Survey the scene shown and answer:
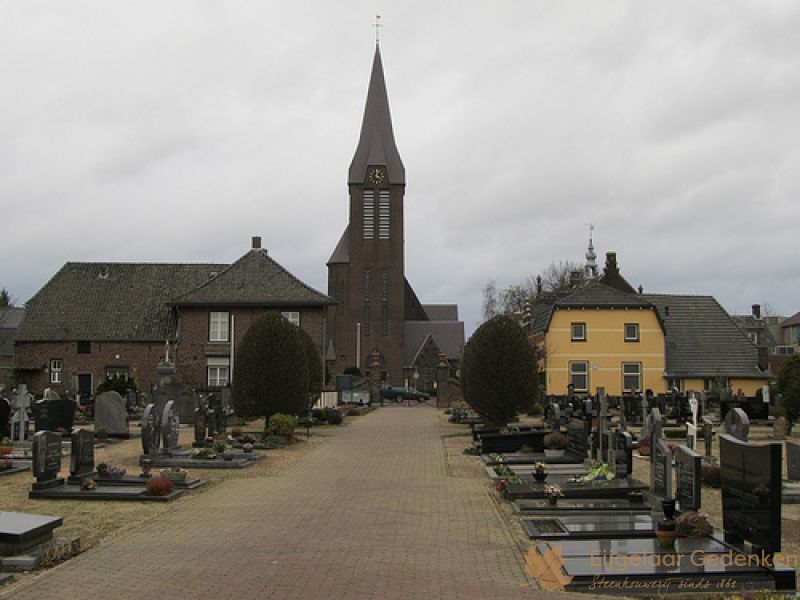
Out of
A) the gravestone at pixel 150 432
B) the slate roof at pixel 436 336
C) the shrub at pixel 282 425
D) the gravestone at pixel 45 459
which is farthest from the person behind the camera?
the slate roof at pixel 436 336

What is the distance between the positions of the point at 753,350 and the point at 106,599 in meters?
43.8

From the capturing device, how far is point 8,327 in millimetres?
61250

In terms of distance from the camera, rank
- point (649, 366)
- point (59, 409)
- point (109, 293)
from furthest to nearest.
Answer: point (109, 293) < point (649, 366) < point (59, 409)

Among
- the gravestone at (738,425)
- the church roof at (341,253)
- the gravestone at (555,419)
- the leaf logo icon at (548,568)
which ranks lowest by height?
the leaf logo icon at (548,568)

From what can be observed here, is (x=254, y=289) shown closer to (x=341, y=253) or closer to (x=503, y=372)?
(x=503, y=372)

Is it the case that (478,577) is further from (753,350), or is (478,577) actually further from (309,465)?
(753,350)

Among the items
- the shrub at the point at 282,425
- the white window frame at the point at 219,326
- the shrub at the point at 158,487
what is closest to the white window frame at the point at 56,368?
the white window frame at the point at 219,326

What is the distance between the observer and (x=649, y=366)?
45938 millimetres

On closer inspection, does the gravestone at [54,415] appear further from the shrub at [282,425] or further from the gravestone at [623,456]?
the gravestone at [623,456]

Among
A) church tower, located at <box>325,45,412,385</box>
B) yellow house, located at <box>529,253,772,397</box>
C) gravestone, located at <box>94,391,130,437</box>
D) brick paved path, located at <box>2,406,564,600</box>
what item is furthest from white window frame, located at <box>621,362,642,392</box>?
brick paved path, located at <box>2,406,564,600</box>

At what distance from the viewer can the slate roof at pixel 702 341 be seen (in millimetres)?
45469

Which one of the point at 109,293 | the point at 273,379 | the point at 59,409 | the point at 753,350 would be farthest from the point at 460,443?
the point at 109,293

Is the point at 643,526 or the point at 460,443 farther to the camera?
the point at 460,443

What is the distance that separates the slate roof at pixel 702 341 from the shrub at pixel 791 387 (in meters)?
15.9
